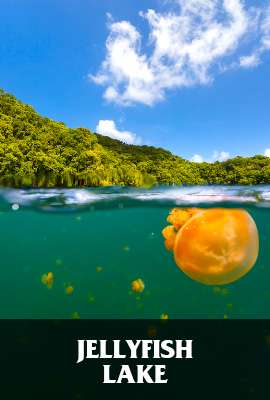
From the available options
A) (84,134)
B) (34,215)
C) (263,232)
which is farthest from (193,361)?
(84,134)

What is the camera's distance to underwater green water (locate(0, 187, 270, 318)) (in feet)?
45.4

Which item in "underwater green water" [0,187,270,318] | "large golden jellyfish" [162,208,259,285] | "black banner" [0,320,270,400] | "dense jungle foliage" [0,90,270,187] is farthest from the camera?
"dense jungle foliage" [0,90,270,187]

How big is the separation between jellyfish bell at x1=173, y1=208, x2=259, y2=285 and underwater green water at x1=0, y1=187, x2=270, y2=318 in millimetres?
3174

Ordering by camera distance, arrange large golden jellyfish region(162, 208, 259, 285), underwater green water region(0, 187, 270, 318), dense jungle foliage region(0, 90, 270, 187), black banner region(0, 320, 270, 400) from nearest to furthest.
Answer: large golden jellyfish region(162, 208, 259, 285) < black banner region(0, 320, 270, 400) < underwater green water region(0, 187, 270, 318) < dense jungle foliage region(0, 90, 270, 187)

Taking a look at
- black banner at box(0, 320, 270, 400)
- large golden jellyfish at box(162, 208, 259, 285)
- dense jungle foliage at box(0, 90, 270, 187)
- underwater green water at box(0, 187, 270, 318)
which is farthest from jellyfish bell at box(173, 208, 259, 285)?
dense jungle foliage at box(0, 90, 270, 187)

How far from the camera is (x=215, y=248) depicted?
8414mm

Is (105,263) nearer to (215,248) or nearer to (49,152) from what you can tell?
(215,248)

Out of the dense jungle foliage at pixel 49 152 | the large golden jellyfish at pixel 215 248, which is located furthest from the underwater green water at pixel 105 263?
the dense jungle foliage at pixel 49 152

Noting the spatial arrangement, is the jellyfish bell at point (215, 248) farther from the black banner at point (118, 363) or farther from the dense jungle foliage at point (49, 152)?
the dense jungle foliage at point (49, 152)

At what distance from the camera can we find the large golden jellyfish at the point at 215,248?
840 centimetres

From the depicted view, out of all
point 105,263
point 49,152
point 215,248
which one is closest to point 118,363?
point 215,248

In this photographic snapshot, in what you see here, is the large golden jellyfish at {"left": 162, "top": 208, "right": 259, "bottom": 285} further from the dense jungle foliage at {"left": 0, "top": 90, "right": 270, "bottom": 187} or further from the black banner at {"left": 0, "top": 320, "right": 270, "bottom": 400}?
the dense jungle foliage at {"left": 0, "top": 90, "right": 270, "bottom": 187}

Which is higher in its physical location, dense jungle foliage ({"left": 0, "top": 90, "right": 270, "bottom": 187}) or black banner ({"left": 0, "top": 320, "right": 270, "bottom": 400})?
dense jungle foliage ({"left": 0, "top": 90, "right": 270, "bottom": 187})

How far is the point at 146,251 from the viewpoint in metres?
19.5
